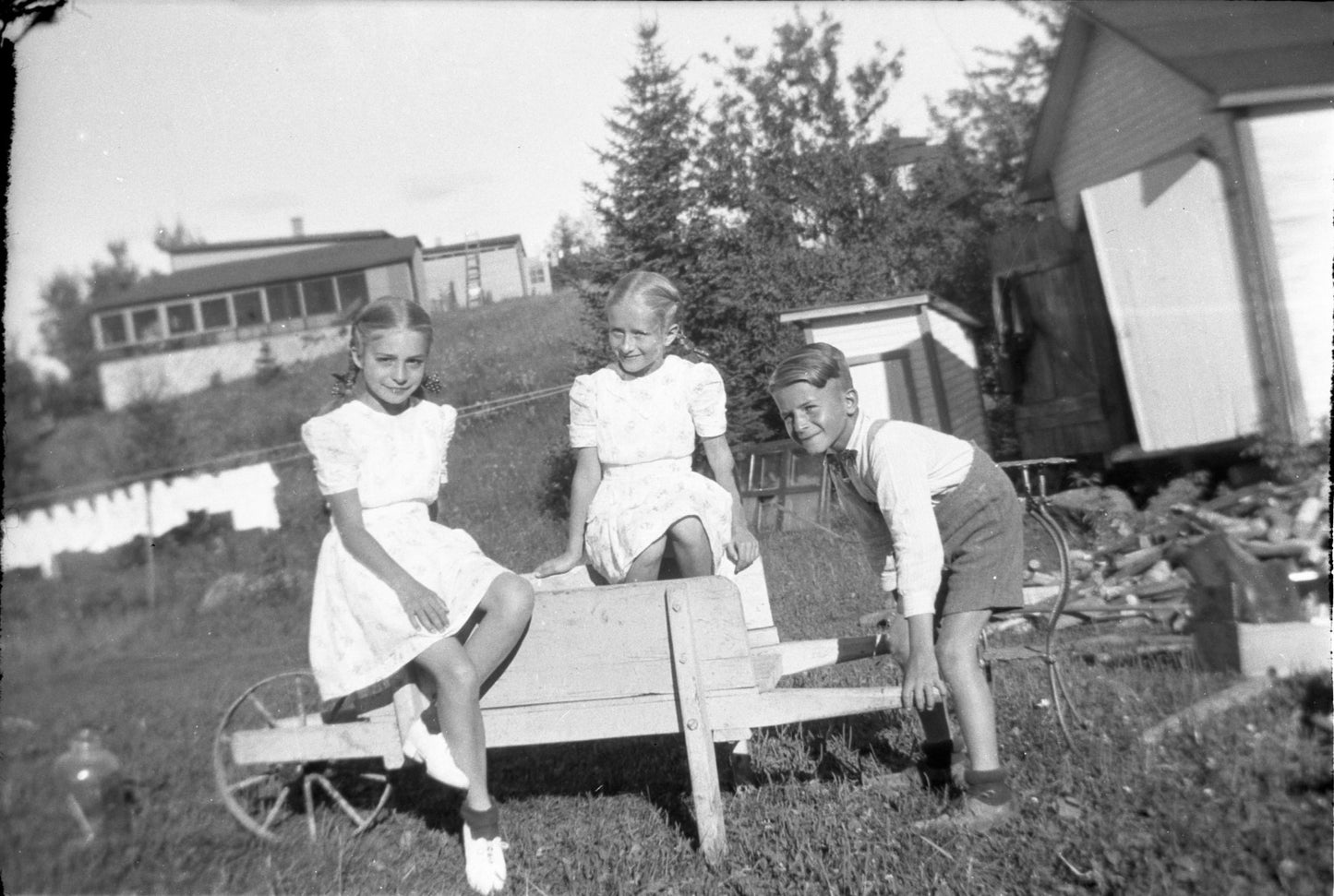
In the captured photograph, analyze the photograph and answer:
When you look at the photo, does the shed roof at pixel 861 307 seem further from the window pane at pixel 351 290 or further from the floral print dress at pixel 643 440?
the window pane at pixel 351 290

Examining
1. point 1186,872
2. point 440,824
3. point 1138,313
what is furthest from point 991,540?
point 1138,313

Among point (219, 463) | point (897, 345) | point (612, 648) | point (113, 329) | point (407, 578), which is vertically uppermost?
point (113, 329)

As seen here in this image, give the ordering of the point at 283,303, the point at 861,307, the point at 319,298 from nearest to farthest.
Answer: the point at 861,307
the point at 319,298
the point at 283,303

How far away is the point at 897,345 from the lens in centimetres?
399

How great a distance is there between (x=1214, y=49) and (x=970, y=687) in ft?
14.4

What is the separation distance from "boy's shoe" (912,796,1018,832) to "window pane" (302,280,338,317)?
4238 mm

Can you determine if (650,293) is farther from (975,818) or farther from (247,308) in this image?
(247,308)

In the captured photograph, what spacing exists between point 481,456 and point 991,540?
227cm

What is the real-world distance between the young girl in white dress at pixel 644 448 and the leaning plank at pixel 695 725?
52 cm

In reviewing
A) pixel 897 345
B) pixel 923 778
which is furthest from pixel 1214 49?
pixel 923 778

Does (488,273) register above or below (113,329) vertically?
below

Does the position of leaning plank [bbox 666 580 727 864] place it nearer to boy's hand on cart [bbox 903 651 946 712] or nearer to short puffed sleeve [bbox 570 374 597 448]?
boy's hand on cart [bbox 903 651 946 712]

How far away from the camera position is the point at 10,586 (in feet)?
11.8

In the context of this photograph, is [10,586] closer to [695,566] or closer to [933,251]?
→ [695,566]
